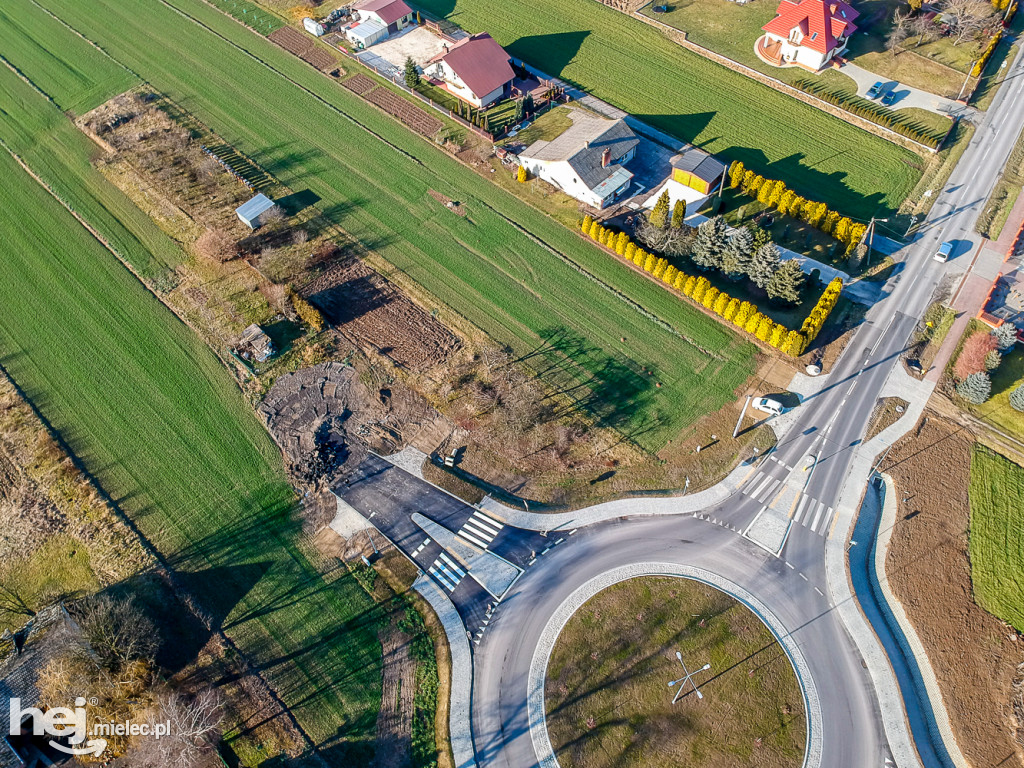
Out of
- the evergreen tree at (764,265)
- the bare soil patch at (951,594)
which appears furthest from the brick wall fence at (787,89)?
the bare soil patch at (951,594)

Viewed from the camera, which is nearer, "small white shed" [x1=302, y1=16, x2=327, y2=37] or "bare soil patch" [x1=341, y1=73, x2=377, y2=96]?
"bare soil patch" [x1=341, y1=73, x2=377, y2=96]

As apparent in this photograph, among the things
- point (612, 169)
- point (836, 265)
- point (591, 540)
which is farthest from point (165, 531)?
point (836, 265)

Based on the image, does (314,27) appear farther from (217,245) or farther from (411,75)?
(217,245)

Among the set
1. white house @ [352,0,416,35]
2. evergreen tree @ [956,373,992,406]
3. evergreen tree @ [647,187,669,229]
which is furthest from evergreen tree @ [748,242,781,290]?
white house @ [352,0,416,35]

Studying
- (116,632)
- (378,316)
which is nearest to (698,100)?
(378,316)

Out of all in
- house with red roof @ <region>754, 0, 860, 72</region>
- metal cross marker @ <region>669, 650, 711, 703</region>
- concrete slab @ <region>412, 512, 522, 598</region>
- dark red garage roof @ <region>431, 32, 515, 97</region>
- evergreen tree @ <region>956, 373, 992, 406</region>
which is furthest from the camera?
house with red roof @ <region>754, 0, 860, 72</region>

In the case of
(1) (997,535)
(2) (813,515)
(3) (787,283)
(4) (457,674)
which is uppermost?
(3) (787,283)

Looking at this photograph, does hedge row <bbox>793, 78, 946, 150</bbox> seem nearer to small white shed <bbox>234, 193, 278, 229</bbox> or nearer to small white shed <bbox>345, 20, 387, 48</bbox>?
small white shed <bbox>345, 20, 387, 48</bbox>
